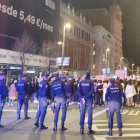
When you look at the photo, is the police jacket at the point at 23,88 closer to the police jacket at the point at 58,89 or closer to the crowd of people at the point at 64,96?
the crowd of people at the point at 64,96

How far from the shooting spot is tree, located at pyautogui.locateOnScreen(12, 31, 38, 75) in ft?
87.4

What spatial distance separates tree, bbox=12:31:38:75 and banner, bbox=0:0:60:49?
71 centimetres

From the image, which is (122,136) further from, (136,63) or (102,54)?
(136,63)

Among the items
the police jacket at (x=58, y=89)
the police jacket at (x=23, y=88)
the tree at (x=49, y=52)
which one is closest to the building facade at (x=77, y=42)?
the tree at (x=49, y=52)

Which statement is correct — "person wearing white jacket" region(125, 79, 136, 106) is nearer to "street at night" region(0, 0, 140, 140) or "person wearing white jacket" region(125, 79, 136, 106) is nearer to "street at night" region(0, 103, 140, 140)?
"street at night" region(0, 0, 140, 140)

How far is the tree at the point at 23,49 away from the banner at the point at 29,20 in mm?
710

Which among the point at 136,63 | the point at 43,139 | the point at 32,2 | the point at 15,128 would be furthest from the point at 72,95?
the point at 136,63

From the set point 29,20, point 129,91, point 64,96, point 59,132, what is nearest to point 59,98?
point 64,96

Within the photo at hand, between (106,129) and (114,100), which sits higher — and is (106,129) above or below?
below

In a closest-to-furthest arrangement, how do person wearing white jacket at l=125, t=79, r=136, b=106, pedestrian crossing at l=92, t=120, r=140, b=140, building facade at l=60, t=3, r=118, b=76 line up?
pedestrian crossing at l=92, t=120, r=140, b=140
person wearing white jacket at l=125, t=79, r=136, b=106
building facade at l=60, t=3, r=118, b=76

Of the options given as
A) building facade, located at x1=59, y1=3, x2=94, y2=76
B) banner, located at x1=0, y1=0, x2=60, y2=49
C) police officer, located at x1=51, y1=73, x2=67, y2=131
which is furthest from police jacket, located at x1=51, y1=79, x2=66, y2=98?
building facade, located at x1=59, y1=3, x2=94, y2=76

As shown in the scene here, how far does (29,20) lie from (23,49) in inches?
220

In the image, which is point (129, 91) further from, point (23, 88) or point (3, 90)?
point (3, 90)

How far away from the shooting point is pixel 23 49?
26.7 metres
